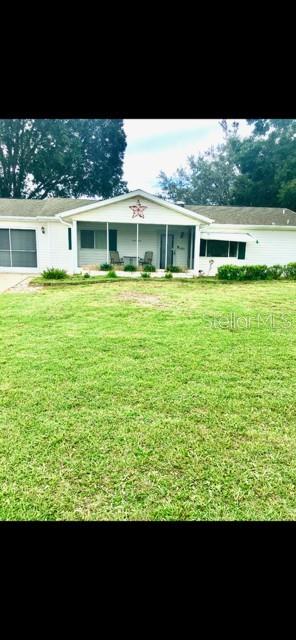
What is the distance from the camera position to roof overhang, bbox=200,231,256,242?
17.6 meters

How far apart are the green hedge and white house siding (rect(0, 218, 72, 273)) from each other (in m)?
7.17

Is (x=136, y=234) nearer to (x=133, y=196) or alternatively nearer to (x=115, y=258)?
(x=115, y=258)

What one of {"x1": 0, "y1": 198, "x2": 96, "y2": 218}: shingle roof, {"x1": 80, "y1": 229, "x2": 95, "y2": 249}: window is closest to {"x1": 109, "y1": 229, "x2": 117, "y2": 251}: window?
{"x1": 80, "y1": 229, "x2": 95, "y2": 249}: window

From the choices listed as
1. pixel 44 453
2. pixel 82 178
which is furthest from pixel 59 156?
pixel 44 453

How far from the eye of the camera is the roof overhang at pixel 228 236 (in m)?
17.6

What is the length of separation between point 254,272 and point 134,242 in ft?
21.9

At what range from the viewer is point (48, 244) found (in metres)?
16.7

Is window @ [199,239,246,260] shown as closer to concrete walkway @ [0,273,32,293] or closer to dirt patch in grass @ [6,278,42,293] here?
concrete walkway @ [0,273,32,293]

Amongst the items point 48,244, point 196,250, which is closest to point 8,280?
point 48,244

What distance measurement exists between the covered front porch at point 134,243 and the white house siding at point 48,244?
1.13m

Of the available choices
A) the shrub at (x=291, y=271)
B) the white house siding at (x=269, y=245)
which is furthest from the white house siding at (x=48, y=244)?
the shrub at (x=291, y=271)
